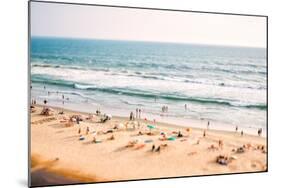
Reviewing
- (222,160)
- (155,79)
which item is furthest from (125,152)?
(222,160)

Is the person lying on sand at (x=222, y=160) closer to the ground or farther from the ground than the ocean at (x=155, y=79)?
closer to the ground

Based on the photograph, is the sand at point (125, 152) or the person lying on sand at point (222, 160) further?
the person lying on sand at point (222, 160)

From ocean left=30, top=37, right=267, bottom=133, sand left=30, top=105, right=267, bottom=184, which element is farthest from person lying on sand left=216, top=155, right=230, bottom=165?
ocean left=30, top=37, right=267, bottom=133

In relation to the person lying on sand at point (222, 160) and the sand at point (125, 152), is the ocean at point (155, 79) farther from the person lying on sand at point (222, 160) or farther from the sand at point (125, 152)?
the person lying on sand at point (222, 160)

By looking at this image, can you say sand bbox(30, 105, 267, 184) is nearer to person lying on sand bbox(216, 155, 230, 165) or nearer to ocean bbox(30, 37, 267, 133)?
person lying on sand bbox(216, 155, 230, 165)

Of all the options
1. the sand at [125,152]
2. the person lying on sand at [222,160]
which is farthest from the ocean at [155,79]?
the person lying on sand at [222,160]

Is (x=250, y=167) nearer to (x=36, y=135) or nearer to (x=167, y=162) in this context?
(x=167, y=162)
